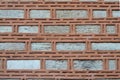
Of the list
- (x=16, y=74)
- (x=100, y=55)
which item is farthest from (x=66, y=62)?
(x=16, y=74)

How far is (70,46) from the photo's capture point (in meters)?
3.49

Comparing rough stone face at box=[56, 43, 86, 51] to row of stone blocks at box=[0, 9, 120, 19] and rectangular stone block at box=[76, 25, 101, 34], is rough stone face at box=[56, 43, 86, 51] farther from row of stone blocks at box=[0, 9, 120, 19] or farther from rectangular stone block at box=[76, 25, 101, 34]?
row of stone blocks at box=[0, 9, 120, 19]

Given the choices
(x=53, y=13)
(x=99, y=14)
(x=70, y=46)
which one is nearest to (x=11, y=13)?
(x=53, y=13)

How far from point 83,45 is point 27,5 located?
37.4 inches

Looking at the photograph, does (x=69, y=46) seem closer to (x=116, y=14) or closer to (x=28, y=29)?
(x=28, y=29)

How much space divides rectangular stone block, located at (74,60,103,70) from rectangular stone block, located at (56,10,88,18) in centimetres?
62

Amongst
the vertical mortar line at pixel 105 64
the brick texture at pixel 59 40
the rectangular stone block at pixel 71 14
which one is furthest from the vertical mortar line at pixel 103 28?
the vertical mortar line at pixel 105 64

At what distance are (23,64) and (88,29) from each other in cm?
100

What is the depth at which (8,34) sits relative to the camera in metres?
3.51

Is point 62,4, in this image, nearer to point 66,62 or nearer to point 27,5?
point 27,5

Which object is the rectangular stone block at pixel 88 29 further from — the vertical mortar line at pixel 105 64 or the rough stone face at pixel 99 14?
the vertical mortar line at pixel 105 64

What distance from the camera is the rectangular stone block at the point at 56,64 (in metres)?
3.45

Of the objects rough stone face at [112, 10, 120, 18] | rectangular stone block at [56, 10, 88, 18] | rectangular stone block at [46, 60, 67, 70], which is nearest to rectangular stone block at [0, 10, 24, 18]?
rectangular stone block at [56, 10, 88, 18]

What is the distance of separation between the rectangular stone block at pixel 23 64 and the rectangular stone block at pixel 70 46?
13.9 inches
